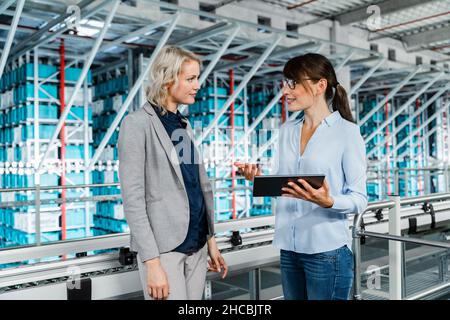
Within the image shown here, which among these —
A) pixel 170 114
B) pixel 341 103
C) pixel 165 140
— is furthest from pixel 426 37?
pixel 165 140

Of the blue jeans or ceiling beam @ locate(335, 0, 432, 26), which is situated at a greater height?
ceiling beam @ locate(335, 0, 432, 26)

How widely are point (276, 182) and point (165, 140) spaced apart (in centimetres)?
42

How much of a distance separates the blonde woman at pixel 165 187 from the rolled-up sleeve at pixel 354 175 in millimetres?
542

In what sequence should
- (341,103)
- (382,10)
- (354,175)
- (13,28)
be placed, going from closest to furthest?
(354,175) < (341,103) < (13,28) < (382,10)

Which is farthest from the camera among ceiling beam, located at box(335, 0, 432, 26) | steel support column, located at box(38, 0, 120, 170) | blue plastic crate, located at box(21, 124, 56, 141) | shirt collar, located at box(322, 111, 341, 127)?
blue plastic crate, located at box(21, 124, 56, 141)

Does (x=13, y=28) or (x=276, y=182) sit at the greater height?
(x=13, y=28)

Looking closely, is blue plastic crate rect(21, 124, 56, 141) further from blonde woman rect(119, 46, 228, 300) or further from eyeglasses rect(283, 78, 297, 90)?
eyeglasses rect(283, 78, 297, 90)

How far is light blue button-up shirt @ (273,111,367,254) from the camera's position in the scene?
166 centimetres

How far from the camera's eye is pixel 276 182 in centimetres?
159

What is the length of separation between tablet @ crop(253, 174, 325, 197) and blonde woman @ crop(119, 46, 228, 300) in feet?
0.80

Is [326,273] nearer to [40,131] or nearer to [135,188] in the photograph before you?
[135,188]

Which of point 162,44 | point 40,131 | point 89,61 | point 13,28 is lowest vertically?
point 40,131

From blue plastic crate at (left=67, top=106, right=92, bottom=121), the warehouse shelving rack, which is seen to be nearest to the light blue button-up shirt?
the warehouse shelving rack
